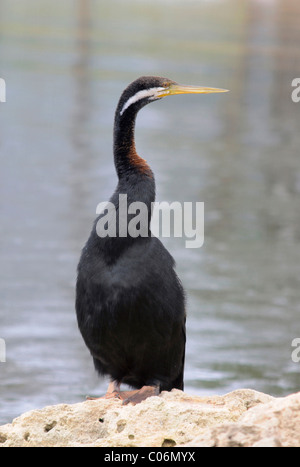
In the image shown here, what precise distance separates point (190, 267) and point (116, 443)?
687cm

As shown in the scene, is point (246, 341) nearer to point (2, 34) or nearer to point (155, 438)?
point (155, 438)

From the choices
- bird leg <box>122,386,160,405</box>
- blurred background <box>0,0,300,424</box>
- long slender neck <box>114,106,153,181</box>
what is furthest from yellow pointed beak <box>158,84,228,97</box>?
blurred background <box>0,0,300,424</box>

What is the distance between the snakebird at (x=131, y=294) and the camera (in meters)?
4.77

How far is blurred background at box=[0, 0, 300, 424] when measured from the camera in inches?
324

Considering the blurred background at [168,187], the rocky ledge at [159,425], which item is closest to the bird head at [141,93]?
the rocky ledge at [159,425]

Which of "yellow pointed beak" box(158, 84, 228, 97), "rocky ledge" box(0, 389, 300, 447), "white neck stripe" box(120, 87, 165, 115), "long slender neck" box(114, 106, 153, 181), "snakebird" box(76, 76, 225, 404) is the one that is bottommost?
"rocky ledge" box(0, 389, 300, 447)

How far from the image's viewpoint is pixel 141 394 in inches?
185

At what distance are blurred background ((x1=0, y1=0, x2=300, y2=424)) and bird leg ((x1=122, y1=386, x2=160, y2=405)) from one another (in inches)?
90.6

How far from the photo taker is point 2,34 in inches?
1107

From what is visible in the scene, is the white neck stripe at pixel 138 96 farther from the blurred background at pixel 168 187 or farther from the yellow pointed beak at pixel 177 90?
the blurred background at pixel 168 187

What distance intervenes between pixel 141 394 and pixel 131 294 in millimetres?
525

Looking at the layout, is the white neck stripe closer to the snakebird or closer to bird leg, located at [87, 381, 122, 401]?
the snakebird
